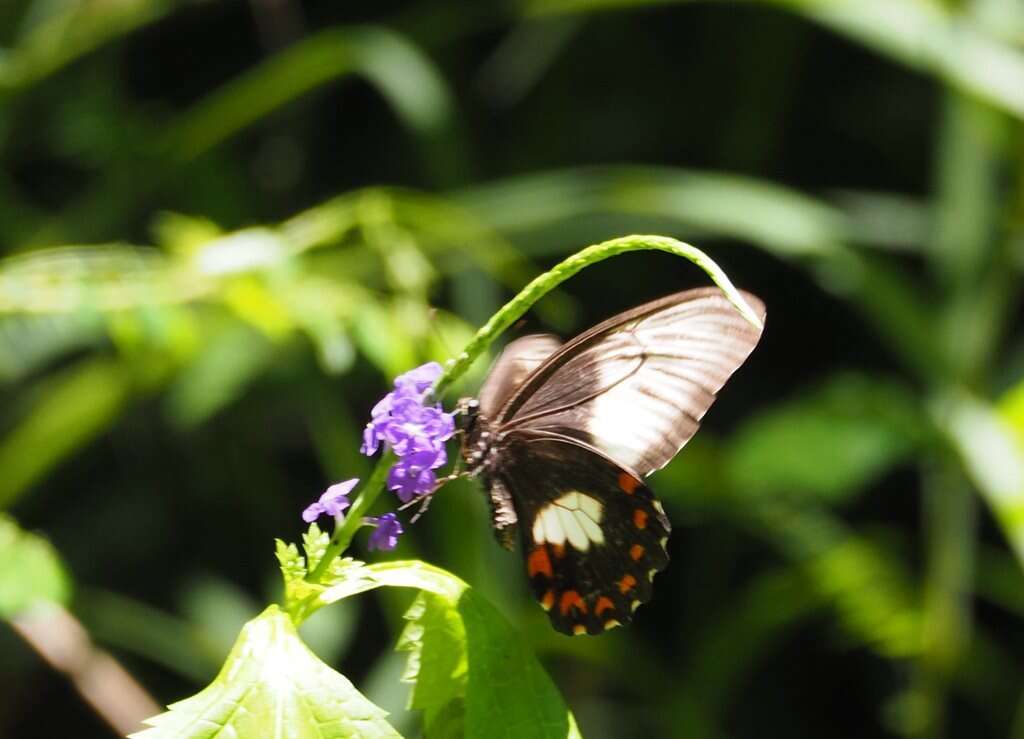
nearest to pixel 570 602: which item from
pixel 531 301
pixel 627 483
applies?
pixel 627 483

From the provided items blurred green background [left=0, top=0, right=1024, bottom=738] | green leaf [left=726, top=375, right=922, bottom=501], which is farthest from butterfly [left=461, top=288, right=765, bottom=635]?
green leaf [left=726, top=375, right=922, bottom=501]

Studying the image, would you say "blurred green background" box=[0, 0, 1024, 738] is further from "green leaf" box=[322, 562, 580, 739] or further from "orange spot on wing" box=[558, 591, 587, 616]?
"green leaf" box=[322, 562, 580, 739]

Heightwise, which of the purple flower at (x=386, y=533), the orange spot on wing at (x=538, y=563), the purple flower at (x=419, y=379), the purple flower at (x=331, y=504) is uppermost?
the purple flower at (x=419, y=379)

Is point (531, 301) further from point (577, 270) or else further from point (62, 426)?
point (62, 426)

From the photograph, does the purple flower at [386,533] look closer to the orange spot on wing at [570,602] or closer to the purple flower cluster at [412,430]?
the purple flower cluster at [412,430]

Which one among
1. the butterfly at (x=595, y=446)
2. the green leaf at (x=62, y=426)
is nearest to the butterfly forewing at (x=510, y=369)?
the butterfly at (x=595, y=446)

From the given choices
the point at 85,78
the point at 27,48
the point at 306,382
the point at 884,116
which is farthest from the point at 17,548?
the point at 884,116
